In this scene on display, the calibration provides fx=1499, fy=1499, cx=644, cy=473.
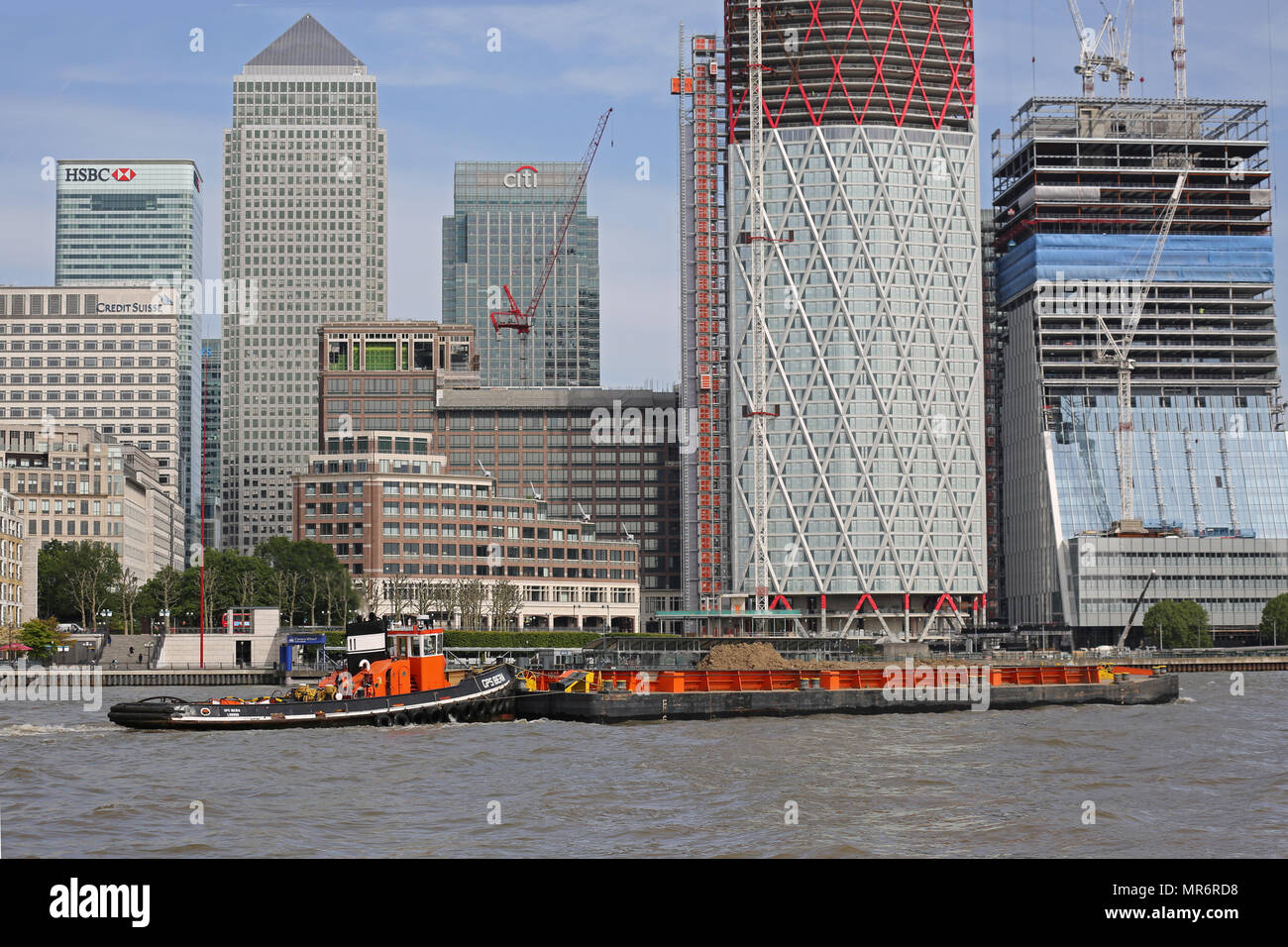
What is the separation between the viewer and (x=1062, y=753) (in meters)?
59.5

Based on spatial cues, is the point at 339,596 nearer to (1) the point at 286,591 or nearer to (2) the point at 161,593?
(1) the point at 286,591

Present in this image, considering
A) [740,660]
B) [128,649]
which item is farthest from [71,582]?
[740,660]

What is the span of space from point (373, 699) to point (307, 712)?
10.3 feet

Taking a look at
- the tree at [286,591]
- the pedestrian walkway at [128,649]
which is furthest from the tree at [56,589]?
the pedestrian walkway at [128,649]

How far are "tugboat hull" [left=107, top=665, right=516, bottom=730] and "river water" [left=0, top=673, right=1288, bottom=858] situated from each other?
992mm

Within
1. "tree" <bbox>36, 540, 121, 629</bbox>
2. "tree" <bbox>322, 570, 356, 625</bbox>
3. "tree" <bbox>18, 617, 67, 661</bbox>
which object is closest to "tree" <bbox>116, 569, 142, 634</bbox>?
"tree" <bbox>36, 540, 121, 629</bbox>

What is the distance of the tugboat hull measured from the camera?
70.5 m

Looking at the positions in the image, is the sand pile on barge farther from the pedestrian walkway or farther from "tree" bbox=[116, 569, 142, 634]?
"tree" bbox=[116, 569, 142, 634]

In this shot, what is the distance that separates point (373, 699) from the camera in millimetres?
72938

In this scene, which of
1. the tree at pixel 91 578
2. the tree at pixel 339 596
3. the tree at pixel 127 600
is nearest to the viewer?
the tree at pixel 127 600

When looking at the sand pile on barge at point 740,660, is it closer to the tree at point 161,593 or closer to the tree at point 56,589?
the tree at point 161,593

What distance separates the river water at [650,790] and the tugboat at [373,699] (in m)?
1.18

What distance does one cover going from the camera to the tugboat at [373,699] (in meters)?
70.9
